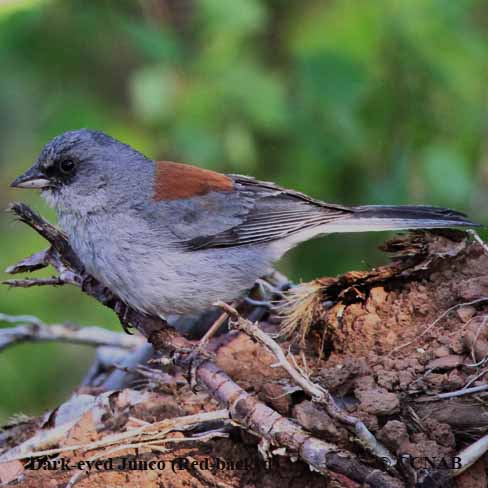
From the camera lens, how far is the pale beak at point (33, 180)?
441 centimetres

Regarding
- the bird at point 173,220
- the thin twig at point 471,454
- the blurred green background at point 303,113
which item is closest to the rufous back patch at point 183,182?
the bird at point 173,220

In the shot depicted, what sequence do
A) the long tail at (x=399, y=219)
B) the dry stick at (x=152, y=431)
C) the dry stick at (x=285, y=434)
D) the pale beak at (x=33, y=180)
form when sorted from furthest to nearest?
1. the pale beak at (x=33, y=180)
2. the long tail at (x=399, y=219)
3. the dry stick at (x=152, y=431)
4. the dry stick at (x=285, y=434)

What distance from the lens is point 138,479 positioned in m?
3.31

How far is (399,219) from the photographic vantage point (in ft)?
14.0

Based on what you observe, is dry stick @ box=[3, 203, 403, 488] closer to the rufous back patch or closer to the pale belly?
the pale belly

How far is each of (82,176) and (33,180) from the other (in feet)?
0.97

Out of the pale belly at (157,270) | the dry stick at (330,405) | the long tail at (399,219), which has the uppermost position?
the long tail at (399,219)

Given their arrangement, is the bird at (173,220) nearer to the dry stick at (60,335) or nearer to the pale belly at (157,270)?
the pale belly at (157,270)

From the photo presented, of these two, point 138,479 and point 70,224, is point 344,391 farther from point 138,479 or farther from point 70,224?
point 70,224

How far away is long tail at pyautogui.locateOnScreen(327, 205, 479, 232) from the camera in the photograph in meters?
3.98

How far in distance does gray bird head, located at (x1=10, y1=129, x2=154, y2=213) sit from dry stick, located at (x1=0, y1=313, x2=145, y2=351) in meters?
0.82

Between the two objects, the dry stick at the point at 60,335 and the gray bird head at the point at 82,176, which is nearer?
the gray bird head at the point at 82,176

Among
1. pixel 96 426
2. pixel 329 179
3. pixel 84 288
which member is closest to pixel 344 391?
pixel 96 426

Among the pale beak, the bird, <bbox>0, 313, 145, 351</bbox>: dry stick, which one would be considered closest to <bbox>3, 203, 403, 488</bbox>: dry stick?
the bird
